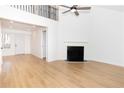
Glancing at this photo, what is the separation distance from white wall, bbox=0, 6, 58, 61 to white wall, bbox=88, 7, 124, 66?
2631mm

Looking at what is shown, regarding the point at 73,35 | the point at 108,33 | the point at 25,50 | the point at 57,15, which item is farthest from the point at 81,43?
the point at 25,50

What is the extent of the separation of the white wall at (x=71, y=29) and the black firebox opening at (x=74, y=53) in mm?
376

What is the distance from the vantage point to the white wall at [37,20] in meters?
5.04

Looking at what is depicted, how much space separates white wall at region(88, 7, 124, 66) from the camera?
6750mm

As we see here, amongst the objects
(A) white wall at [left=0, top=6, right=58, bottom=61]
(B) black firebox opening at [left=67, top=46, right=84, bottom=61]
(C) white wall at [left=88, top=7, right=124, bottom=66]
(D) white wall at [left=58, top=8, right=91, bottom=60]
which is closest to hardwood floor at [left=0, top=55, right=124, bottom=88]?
(C) white wall at [left=88, top=7, right=124, bottom=66]

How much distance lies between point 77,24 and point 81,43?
143 cm

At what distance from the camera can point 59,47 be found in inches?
347

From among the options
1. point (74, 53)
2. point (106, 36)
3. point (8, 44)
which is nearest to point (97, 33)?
point (106, 36)

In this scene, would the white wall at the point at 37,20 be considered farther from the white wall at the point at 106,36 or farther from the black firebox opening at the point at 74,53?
the white wall at the point at 106,36

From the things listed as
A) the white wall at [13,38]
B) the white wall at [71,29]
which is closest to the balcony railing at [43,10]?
the white wall at [71,29]

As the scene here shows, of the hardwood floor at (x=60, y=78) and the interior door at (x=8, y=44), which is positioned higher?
the interior door at (x=8, y=44)

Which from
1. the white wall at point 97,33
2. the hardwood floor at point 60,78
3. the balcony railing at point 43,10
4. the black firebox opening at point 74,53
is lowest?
the hardwood floor at point 60,78

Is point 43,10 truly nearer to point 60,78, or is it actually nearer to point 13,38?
point 60,78

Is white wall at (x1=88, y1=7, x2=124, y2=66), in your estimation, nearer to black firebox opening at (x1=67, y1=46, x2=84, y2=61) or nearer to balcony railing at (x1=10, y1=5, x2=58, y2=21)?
black firebox opening at (x1=67, y1=46, x2=84, y2=61)
